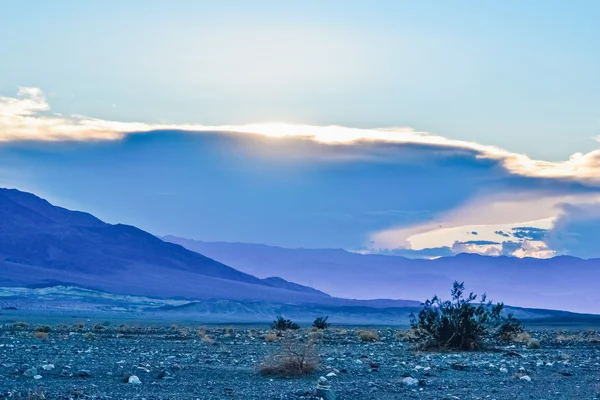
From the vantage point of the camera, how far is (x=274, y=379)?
20109 mm

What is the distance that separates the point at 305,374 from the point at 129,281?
18217cm

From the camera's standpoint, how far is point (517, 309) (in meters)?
185

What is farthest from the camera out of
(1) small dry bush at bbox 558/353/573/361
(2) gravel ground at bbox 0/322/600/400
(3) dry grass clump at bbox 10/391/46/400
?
(1) small dry bush at bbox 558/353/573/361

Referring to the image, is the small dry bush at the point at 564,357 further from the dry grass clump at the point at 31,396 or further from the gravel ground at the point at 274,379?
the dry grass clump at the point at 31,396

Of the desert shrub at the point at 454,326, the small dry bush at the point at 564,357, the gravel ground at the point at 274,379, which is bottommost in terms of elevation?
the gravel ground at the point at 274,379

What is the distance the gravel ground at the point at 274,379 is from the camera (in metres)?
17.4

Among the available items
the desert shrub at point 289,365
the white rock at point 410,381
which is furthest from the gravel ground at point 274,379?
Answer: the desert shrub at point 289,365

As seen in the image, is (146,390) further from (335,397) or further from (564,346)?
(564,346)

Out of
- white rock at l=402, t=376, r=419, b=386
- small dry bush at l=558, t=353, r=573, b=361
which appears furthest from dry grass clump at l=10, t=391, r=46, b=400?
small dry bush at l=558, t=353, r=573, b=361

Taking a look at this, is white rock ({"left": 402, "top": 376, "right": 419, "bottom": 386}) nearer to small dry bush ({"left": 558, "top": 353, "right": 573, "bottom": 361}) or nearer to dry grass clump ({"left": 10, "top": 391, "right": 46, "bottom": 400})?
dry grass clump ({"left": 10, "top": 391, "right": 46, "bottom": 400})

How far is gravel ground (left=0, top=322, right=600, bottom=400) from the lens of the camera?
1744cm

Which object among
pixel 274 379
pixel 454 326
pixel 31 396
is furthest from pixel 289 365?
pixel 454 326

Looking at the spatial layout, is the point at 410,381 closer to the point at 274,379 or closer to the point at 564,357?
the point at 274,379

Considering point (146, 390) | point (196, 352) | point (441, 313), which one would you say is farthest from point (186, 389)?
point (441, 313)
